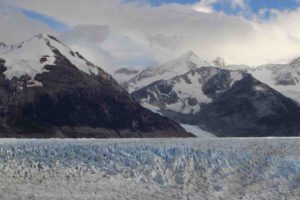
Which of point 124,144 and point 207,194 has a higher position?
point 124,144

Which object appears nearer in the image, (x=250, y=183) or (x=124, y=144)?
(x=250, y=183)

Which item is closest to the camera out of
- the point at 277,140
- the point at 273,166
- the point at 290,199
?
the point at 290,199

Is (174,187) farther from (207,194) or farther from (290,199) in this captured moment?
(290,199)

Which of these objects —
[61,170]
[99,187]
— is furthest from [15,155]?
[99,187]

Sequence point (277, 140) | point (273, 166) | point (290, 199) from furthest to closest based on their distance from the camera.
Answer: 1. point (277, 140)
2. point (273, 166)
3. point (290, 199)

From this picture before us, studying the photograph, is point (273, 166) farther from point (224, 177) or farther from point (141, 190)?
point (141, 190)

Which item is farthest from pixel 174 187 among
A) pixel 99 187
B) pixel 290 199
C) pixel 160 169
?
pixel 290 199
